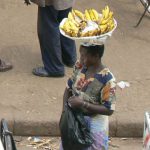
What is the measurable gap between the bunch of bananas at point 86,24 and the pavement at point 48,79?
193 cm

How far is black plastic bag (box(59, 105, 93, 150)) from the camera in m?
4.08

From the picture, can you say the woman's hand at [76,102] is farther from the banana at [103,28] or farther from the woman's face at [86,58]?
the banana at [103,28]

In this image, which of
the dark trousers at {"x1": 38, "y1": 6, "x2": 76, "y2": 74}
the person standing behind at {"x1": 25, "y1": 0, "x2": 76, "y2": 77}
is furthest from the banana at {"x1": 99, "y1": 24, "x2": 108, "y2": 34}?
the dark trousers at {"x1": 38, "y1": 6, "x2": 76, "y2": 74}

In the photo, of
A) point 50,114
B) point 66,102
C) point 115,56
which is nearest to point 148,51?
point 115,56

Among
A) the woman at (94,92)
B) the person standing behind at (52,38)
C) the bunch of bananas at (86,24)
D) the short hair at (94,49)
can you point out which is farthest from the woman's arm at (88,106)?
the person standing behind at (52,38)

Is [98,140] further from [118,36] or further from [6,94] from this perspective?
[118,36]

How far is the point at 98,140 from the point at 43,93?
2.15 meters

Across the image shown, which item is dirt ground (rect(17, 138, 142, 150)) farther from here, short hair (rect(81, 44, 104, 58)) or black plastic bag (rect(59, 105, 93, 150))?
short hair (rect(81, 44, 104, 58))

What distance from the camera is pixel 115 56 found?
7.40 m

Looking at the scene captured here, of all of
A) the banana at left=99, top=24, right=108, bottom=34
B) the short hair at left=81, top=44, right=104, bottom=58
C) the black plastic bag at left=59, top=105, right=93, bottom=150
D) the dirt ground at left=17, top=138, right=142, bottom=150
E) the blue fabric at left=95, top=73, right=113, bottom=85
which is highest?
the banana at left=99, top=24, right=108, bottom=34

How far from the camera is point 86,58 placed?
160 inches

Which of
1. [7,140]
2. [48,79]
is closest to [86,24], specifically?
[7,140]

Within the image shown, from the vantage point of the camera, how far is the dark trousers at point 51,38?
20.9 ft

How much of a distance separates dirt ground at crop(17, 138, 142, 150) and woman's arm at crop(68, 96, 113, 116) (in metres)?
1.68
